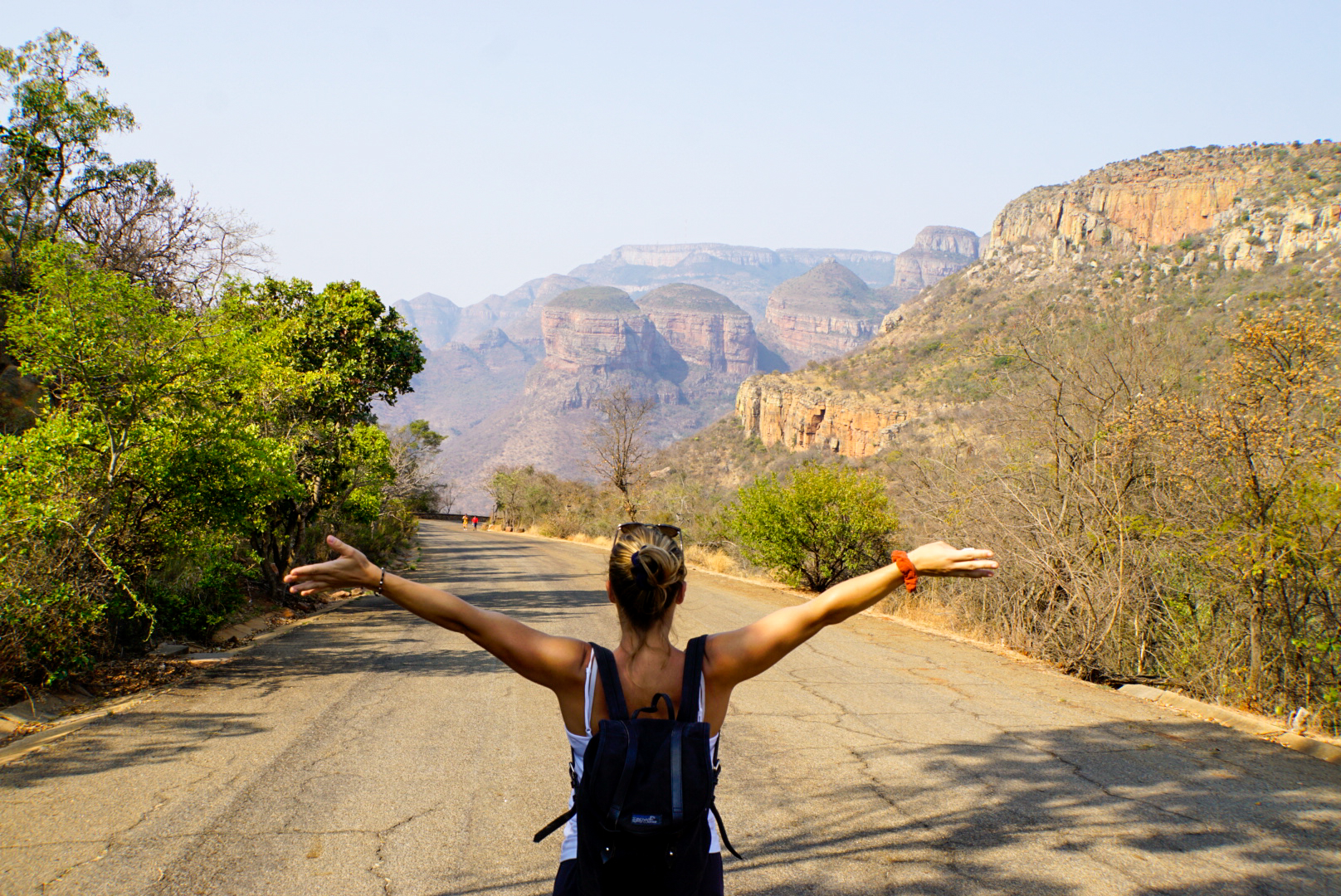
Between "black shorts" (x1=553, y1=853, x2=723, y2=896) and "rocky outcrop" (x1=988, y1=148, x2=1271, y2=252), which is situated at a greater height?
"rocky outcrop" (x1=988, y1=148, x2=1271, y2=252)

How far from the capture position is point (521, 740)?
6254 mm

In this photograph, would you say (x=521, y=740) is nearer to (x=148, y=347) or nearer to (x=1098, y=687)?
(x=148, y=347)

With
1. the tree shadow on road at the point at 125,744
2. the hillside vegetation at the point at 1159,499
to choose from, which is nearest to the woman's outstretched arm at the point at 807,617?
the tree shadow on road at the point at 125,744

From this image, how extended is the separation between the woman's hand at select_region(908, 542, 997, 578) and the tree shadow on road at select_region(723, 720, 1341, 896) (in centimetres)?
209

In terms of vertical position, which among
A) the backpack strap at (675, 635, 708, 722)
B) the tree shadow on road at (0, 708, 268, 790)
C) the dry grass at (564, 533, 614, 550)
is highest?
the backpack strap at (675, 635, 708, 722)

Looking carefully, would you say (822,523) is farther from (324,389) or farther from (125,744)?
(125,744)

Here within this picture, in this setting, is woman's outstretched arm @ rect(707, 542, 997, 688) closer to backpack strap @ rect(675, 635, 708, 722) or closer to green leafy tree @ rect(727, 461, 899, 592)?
backpack strap @ rect(675, 635, 708, 722)

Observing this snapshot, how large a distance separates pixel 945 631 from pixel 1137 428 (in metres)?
5.07

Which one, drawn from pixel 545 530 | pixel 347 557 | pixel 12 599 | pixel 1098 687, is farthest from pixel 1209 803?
pixel 545 530

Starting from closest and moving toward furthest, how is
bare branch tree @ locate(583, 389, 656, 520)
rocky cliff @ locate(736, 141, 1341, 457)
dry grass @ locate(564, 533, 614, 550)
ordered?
dry grass @ locate(564, 533, 614, 550) → bare branch tree @ locate(583, 389, 656, 520) → rocky cliff @ locate(736, 141, 1341, 457)

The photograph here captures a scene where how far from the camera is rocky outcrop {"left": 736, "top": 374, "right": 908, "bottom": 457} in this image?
59.8m

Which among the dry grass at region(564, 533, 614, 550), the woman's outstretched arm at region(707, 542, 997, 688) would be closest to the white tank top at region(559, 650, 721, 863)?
the woman's outstretched arm at region(707, 542, 997, 688)

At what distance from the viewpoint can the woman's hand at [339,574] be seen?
7.64 ft

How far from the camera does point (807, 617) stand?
240 centimetres
